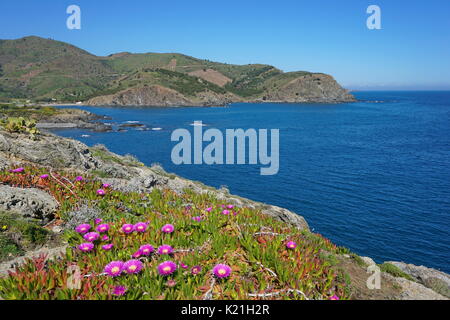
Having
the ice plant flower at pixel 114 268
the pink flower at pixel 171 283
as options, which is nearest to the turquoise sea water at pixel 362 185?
the pink flower at pixel 171 283

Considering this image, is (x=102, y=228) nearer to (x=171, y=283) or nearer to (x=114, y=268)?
(x=114, y=268)

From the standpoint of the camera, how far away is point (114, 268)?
166 inches

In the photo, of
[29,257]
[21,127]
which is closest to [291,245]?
[29,257]

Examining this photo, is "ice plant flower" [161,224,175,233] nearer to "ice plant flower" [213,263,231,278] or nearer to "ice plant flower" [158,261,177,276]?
"ice plant flower" [158,261,177,276]

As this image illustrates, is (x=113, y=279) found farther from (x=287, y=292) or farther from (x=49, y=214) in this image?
(x=49, y=214)

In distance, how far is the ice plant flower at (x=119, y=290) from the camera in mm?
3704

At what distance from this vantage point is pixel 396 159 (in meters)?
52.9

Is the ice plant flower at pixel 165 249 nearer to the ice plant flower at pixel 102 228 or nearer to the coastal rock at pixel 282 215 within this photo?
the ice plant flower at pixel 102 228

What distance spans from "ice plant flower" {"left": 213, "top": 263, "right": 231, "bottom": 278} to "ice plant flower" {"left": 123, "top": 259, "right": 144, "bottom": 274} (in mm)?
1148

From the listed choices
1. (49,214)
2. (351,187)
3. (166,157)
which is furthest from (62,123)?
(49,214)

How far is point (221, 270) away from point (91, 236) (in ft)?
8.28

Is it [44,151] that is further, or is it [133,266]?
[44,151]

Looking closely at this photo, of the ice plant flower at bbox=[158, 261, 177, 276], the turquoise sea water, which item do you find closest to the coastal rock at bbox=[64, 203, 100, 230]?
the ice plant flower at bbox=[158, 261, 177, 276]
